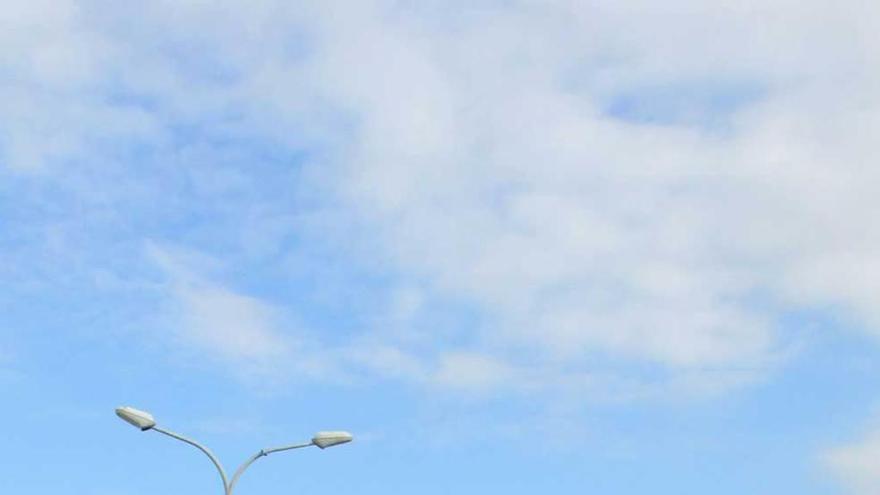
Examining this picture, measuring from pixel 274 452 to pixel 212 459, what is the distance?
64.0 inches

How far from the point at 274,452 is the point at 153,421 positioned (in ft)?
10.6

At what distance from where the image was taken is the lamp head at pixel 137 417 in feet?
198

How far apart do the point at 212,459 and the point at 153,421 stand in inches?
71.5

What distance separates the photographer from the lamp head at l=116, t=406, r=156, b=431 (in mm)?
60312

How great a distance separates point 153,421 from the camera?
6047cm

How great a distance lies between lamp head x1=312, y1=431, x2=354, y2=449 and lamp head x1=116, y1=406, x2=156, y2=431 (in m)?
A: 4.25

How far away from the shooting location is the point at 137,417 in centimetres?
6034

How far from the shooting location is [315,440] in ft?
199

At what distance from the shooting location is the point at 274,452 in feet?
200

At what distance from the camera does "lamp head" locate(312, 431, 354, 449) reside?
60.6 meters

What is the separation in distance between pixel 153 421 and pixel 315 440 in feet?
13.8

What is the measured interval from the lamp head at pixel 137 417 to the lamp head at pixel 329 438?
425 cm

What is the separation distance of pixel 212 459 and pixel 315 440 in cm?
271

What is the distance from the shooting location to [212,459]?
60.5 metres
